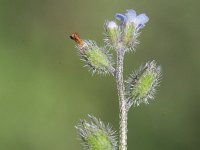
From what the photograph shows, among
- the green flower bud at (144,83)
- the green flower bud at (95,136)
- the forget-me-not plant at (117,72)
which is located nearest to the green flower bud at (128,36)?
the forget-me-not plant at (117,72)

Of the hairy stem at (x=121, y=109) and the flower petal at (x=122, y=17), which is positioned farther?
the flower petal at (x=122, y=17)

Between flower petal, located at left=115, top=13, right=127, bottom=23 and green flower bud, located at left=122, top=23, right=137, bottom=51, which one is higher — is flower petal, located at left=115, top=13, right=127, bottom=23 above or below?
above

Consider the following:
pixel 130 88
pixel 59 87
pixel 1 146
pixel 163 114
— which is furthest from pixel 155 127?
pixel 130 88

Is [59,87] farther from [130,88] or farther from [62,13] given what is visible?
[130,88]

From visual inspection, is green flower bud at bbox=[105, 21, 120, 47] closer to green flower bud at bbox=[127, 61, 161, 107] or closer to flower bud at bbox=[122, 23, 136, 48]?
flower bud at bbox=[122, 23, 136, 48]

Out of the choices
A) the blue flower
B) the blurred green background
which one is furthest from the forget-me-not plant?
the blurred green background

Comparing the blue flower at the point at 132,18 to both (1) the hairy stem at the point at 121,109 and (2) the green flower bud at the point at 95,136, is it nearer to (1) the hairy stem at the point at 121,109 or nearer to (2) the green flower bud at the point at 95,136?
(1) the hairy stem at the point at 121,109

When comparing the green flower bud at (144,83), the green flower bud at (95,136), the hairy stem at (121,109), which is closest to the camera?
the hairy stem at (121,109)
